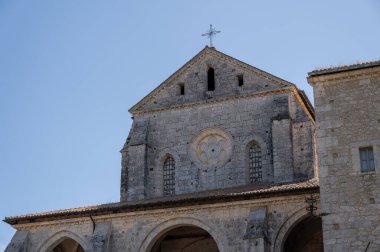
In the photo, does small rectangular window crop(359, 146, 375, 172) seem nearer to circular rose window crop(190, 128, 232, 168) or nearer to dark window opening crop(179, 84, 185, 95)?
circular rose window crop(190, 128, 232, 168)

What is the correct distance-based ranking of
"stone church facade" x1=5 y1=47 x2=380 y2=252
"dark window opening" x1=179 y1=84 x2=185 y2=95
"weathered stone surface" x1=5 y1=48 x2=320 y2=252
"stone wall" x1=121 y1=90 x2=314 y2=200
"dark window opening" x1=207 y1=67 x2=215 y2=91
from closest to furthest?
"stone church facade" x1=5 y1=47 x2=380 y2=252 < "weathered stone surface" x1=5 y1=48 x2=320 y2=252 < "stone wall" x1=121 y1=90 x2=314 y2=200 < "dark window opening" x1=207 y1=67 x2=215 y2=91 < "dark window opening" x1=179 y1=84 x2=185 y2=95

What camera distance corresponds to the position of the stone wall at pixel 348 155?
74.7 feet

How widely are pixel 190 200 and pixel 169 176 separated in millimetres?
5531

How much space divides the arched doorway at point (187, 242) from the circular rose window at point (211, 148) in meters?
3.09

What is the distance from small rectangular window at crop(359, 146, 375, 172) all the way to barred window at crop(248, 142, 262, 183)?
8.61m

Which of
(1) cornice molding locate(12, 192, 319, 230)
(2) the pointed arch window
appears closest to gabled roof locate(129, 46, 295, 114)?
(2) the pointed arch window

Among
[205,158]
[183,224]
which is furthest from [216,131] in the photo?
[183,224]

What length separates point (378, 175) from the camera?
22969 millimetres

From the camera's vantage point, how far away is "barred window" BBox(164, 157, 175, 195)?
1302 inches

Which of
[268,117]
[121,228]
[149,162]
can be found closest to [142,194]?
[149,162]

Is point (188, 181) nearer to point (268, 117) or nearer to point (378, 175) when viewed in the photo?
point (268, 117)

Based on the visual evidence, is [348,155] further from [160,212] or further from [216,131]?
[216,131]

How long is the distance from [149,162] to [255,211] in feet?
25.3

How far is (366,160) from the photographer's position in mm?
23406
